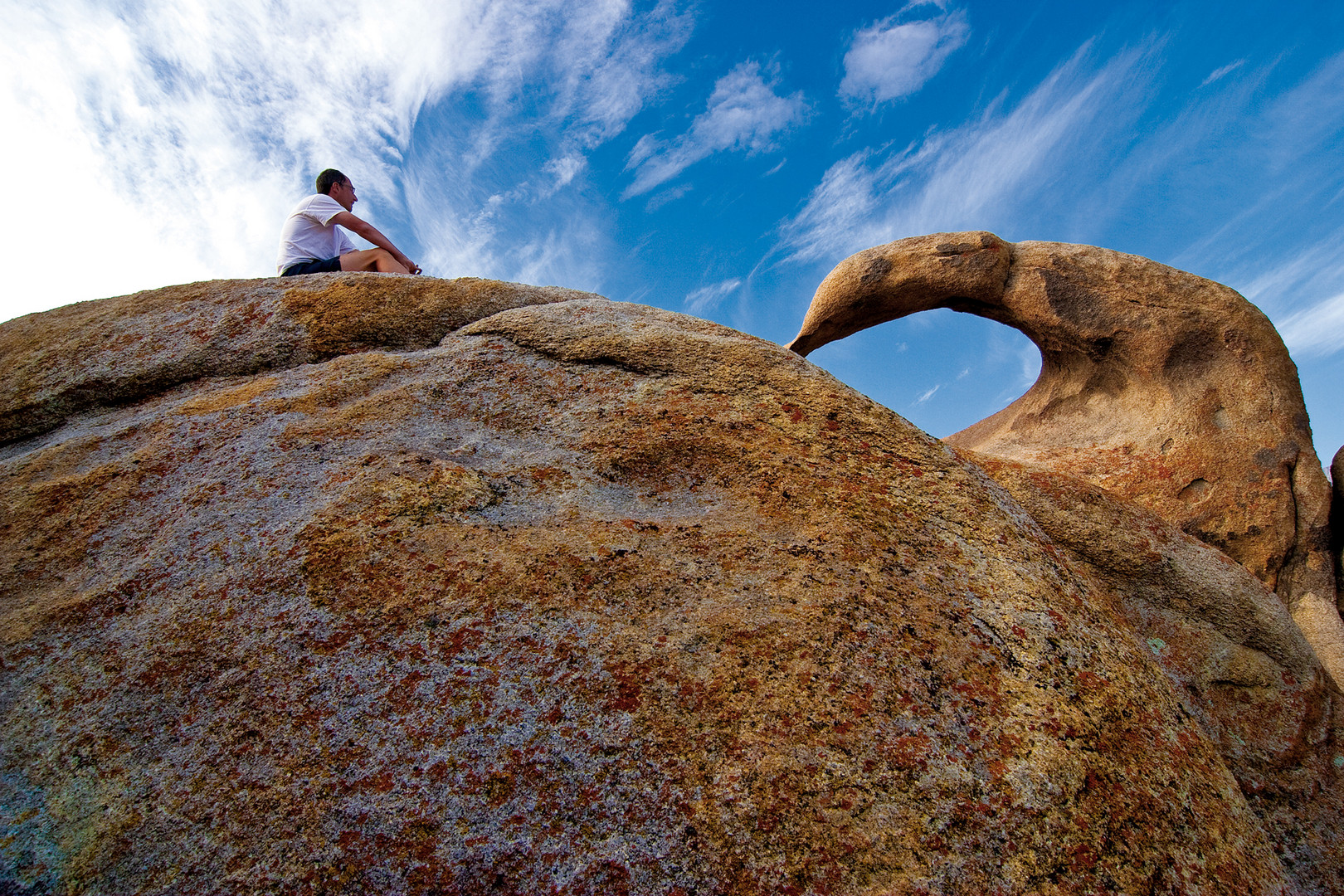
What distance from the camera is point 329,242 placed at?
4422mm

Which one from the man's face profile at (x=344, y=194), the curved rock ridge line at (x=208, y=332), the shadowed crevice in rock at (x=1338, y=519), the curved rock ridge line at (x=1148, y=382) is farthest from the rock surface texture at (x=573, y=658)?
the shadowed crevice in rock at (x=1338, y=519)

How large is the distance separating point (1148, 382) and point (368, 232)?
6324 mm

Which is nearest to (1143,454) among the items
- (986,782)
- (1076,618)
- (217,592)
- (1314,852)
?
(1314,852)

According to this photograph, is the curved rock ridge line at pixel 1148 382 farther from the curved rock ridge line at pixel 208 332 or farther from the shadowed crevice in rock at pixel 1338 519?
the curved rock ridge line at pixel 208 332

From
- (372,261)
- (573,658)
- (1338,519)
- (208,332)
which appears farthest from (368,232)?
(1338,519)

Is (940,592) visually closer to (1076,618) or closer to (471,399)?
(1076,618)

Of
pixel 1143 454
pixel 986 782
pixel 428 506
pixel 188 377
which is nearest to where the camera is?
pixel 986 782

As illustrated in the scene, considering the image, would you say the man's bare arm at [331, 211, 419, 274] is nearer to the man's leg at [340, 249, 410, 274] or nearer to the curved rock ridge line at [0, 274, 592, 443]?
the man's leg at [340, 249, 410, 274]

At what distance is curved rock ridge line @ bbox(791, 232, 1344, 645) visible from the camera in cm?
520

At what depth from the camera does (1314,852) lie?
8.82ft

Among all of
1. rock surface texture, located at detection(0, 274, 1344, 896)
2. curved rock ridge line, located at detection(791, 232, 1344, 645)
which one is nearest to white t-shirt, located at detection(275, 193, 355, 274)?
rock surface texture, located at detection(0, 274, 1344, 896)

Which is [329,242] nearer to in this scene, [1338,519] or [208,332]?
[208,332]

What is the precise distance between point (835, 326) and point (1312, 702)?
4.48 meters

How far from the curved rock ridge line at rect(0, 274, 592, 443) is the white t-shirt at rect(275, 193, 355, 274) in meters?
0.97
